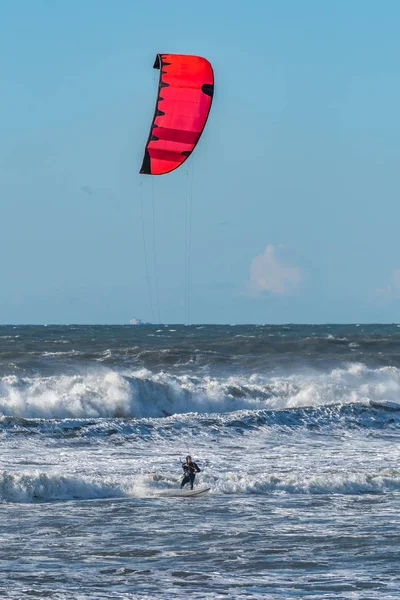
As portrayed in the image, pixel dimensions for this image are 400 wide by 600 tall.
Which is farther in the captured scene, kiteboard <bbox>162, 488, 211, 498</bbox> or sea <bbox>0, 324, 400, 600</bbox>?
kiteboard <bbox>162, 488, 211, 498</bbox>

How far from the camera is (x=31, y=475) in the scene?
67.3 feet

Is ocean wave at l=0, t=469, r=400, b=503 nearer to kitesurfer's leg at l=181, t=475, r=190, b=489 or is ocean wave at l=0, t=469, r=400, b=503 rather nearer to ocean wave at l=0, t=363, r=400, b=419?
kitesurfer's leg at l=181, t=475, r=190, b=489

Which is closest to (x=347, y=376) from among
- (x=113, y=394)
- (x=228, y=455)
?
(x=113, y=394)

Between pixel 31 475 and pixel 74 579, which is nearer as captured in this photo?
pixel 74 579

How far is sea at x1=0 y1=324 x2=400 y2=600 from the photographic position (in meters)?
13.7

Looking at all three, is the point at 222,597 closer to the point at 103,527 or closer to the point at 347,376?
the point at 103,527

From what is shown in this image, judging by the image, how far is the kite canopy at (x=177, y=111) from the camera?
23.3 meters

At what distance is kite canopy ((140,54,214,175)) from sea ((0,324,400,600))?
23.7ft

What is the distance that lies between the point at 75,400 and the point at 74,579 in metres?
21.2

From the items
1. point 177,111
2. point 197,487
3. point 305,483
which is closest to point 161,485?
point 197,487

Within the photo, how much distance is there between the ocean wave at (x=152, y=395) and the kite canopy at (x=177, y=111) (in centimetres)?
1293

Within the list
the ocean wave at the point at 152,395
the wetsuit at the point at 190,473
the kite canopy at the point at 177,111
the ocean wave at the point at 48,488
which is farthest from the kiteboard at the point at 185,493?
the ocean wave at the point at 152,395

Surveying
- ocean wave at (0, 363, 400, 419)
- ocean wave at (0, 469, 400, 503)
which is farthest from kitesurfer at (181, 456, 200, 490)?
ocean wave at (0, 363, 400, 419)

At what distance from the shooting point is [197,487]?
20828 mm
